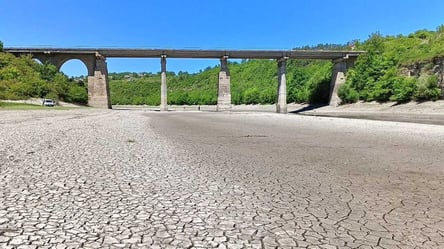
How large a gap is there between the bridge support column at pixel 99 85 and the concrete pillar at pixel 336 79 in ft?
161

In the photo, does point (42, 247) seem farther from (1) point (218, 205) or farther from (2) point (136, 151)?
(2) point (136, 151)

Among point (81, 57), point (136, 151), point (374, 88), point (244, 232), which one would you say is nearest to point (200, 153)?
point (136, 151)

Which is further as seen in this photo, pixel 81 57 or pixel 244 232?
pixel 81 57

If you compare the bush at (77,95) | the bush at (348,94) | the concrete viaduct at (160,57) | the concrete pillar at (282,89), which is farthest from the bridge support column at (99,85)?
the bush at (348,94)

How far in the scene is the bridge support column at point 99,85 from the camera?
7781cm

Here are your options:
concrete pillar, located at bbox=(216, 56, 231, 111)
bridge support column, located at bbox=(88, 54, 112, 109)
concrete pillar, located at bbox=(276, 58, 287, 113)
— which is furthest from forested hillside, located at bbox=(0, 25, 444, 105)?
concrete pillar, located at bbox=(216, 56, 231, 111)

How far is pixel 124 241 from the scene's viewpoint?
3547mm

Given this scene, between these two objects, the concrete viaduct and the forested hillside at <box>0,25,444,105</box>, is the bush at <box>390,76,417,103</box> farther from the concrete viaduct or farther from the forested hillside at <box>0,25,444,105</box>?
the concrete viaduct

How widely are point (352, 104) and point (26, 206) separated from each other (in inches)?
2864

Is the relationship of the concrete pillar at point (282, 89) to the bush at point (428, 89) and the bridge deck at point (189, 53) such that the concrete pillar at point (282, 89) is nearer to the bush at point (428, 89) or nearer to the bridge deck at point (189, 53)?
the bridge deck at point (189, 53)

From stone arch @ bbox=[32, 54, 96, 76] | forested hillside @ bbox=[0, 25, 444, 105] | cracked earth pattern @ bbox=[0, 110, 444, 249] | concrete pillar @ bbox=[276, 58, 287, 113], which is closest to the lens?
cracked earth pattern @ bbox=[0, 110, 444, 249]

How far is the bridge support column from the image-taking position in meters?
77.8

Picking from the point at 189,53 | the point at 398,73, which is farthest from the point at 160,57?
the point at 398,73

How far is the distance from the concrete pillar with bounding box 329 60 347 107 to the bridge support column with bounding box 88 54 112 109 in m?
49.1
